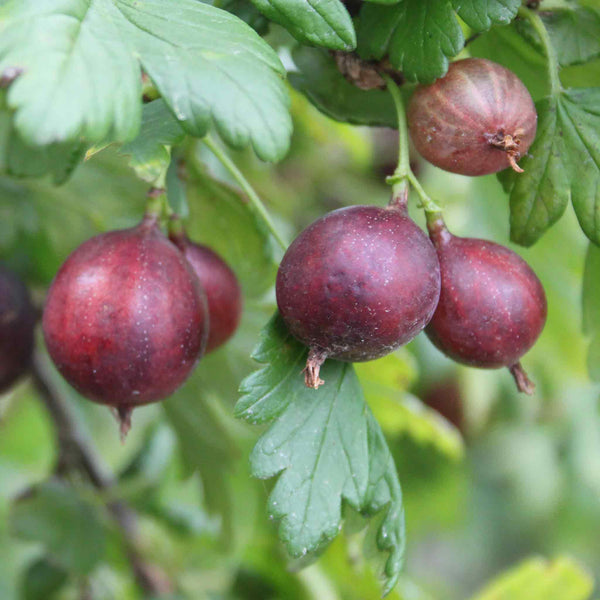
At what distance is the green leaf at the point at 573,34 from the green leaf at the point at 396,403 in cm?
71

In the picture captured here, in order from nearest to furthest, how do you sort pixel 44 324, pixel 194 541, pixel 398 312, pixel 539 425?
pixel 398 312, pixel 44 324, pixel 194 541, pixel 539 425

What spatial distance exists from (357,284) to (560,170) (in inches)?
12.9

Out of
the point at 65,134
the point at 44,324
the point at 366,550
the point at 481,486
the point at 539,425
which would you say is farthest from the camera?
the point at 481,486

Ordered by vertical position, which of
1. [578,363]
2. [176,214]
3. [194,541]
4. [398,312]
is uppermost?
[398,312]

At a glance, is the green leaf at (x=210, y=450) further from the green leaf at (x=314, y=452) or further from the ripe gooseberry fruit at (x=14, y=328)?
the green leaf at (x=314, y=452)

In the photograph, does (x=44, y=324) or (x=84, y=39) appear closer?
(x=84, y=39)

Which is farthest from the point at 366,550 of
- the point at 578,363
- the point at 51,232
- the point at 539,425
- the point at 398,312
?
the point at 539,425

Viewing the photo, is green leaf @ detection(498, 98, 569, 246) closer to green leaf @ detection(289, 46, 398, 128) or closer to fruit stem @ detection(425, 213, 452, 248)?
fruit stem @ detection(425, 213, 452, 248)

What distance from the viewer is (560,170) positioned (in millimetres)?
1023

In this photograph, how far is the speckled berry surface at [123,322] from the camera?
91cm

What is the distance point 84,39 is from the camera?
790 mm

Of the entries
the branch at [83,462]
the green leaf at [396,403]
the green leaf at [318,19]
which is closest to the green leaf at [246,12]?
the green leaf at [318,19]

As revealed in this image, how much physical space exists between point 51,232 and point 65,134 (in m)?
0.92

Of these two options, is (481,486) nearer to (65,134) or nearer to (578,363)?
(578,363)
